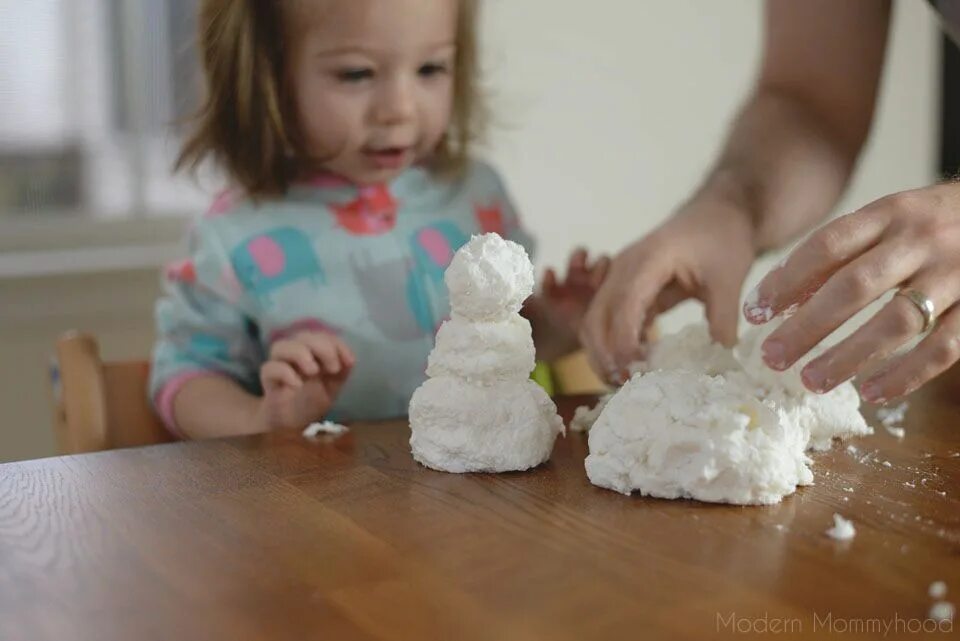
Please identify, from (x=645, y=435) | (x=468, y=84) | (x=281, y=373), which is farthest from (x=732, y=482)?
(x=468, y=84)

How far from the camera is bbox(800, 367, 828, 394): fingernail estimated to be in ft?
2.61

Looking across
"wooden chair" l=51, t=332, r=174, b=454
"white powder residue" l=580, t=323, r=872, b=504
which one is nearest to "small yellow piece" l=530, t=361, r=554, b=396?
"wooden chair" l=51, t=332, r=174, b=454

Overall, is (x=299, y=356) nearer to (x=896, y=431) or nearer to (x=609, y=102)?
(x=896, y=431)

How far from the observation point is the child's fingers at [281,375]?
3.54 feet

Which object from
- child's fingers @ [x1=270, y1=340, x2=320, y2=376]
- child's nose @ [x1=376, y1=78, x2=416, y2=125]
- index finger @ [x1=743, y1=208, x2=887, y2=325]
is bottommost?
child's fingers @ [x1=270, y1=340, x2=320, y2=376]

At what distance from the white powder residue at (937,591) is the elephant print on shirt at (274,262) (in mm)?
974

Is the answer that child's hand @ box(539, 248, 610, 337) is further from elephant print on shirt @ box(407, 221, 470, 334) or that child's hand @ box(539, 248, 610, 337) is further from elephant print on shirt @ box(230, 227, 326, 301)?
elephant print on shirt @ box(230, 227, 326, 301)

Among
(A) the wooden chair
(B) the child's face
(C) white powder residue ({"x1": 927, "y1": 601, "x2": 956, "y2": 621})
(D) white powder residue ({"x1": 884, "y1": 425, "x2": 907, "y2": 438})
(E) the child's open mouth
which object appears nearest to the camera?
(C) white powder residue ({"x1": 927, "y1": 601, "x2": 956, "y2": 621})

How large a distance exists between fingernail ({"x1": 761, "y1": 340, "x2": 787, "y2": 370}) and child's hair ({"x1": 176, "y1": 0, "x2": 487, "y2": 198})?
0.79 meters

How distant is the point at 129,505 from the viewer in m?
0.75

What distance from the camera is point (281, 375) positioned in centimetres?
108

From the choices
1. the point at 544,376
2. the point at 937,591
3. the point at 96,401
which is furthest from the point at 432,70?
the point at 937,591

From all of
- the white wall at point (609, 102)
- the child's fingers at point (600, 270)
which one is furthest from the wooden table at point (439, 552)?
the white wall at point (609, 102)

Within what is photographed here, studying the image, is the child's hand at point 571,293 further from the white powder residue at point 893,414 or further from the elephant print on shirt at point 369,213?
the white powder residue at point 893,414
